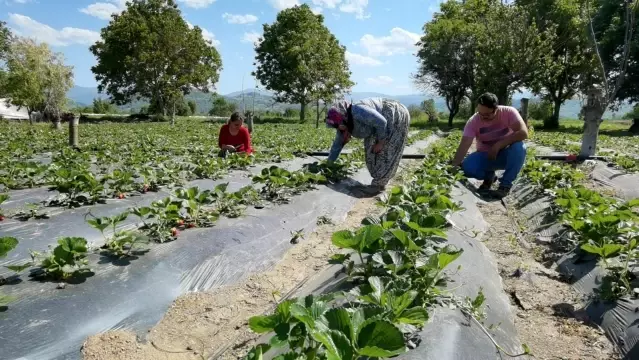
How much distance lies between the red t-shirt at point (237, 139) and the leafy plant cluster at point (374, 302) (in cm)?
533

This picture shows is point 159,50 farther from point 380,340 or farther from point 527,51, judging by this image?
point 380,340

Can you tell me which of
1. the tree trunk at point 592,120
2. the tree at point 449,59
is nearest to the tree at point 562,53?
the tree at point 449,59

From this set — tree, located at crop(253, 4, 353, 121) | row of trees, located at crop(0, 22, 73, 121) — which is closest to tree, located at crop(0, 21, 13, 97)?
row of trees, located at crop(0, 22, 73, 121)

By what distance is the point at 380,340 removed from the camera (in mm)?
1263

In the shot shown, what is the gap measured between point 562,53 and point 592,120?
27.4 m

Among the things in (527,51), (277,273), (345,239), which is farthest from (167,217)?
(527,51)

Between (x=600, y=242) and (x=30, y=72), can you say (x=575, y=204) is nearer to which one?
(x=600, y=242)

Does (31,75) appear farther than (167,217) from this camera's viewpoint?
Yes

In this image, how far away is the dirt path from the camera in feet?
7.87

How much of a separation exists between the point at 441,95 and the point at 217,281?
119 ft

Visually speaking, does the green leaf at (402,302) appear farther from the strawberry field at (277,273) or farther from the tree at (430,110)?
the tree at (430,110)

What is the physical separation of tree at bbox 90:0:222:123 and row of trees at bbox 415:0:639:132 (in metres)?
17.6

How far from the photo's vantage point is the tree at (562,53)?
2980 cm

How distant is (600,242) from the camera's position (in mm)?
3182
